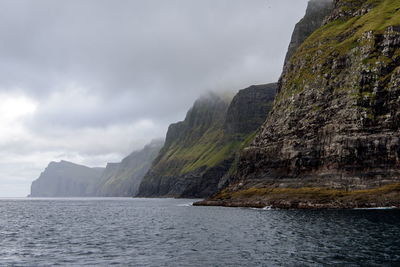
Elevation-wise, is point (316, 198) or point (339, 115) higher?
point (339, 115)

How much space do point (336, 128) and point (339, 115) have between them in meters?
4.70

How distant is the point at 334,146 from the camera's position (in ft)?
369

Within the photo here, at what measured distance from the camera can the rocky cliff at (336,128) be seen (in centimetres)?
10181

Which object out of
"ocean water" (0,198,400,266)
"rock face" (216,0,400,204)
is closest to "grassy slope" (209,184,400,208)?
"rock face" (216,0,400,204)

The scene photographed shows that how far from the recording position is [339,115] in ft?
382

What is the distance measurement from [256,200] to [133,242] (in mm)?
75988

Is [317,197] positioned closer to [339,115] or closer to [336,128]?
[336,128]

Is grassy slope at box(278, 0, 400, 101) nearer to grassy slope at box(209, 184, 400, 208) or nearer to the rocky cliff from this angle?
the rocky cliff

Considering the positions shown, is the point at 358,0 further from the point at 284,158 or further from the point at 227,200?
the point at 227,200

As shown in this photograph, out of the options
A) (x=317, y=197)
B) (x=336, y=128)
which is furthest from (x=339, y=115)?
(x=317, y=197)

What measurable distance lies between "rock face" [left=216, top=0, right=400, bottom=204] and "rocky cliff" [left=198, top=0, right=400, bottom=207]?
0.89 ft

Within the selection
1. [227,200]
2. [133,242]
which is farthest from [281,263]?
[227,200]

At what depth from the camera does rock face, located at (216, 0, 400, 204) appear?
104 m

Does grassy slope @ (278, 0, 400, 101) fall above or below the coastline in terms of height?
above
